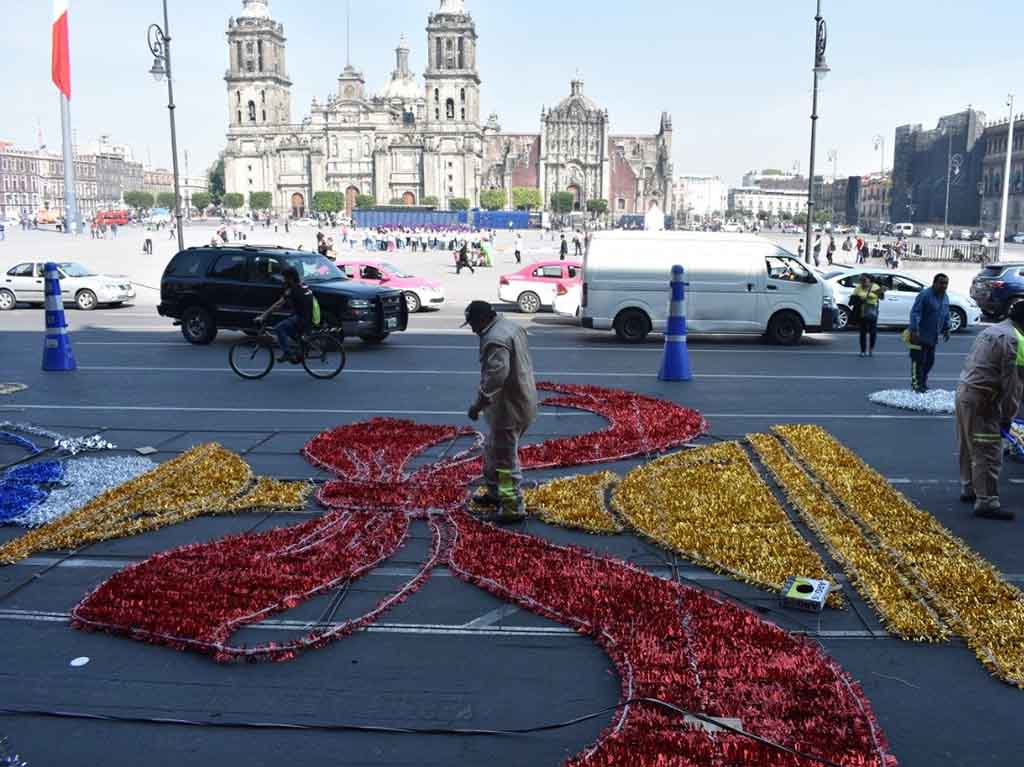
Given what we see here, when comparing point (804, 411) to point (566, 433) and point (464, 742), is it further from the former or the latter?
point (464, 742)

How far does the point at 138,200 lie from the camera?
17888 centimetres

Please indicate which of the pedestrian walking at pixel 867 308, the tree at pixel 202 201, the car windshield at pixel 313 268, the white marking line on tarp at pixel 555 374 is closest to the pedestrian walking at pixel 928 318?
the white marking line on tarp at pixel 555 374

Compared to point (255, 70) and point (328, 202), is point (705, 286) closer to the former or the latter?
point (328, 202)

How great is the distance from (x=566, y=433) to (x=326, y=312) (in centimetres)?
743

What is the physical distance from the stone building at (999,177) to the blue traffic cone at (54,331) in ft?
309

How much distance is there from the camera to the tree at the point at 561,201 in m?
138

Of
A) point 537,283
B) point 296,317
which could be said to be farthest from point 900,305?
point 296,317

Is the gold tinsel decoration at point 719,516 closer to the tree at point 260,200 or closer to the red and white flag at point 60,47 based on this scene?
the red and white flag at point 60,47

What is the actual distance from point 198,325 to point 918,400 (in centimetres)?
1211

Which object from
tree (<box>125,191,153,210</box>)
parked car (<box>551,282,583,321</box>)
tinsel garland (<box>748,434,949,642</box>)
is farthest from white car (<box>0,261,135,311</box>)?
tree (<box>125,191,153,210</box>)

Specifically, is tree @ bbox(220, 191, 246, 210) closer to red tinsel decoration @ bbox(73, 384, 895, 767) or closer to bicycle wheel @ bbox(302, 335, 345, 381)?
bicycle wheel @ bbox(302, 335, 345, 381)

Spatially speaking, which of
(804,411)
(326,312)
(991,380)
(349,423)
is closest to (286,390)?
(349,423)

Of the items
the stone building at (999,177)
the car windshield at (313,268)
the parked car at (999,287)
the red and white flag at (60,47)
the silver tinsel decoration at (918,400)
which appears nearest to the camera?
the silver tinsel decoration at (918,400)

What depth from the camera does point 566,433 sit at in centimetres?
986
